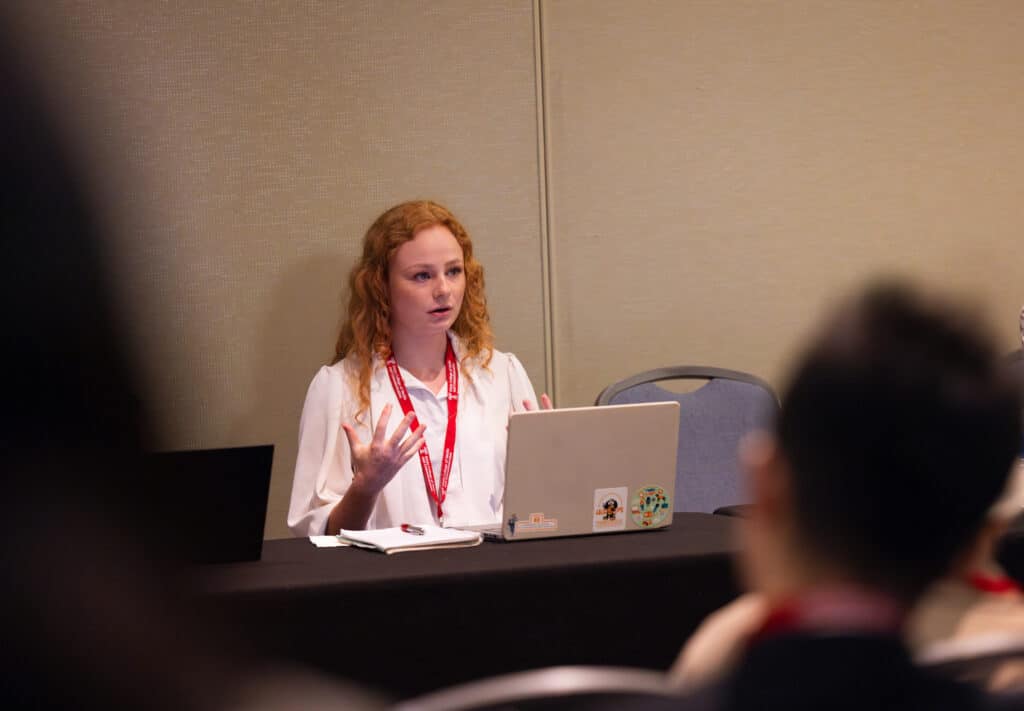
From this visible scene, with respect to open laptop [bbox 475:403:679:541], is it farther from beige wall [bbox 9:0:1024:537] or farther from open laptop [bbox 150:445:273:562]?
beige wall [bbox 9:0:1024:537]

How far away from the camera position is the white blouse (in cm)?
328

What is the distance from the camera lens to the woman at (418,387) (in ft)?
10.8

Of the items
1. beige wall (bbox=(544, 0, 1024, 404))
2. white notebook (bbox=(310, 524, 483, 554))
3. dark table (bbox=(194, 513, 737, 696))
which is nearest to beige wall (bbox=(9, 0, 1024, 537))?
beige wall (bbox=(544, 0, 1024, 404))

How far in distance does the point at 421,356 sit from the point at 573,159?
114 centimetres

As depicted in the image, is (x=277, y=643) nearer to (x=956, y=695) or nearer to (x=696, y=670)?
(x=696, y=670)

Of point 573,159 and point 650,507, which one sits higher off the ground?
point 573,159

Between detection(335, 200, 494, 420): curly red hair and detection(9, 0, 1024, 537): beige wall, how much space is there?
1.74 ft

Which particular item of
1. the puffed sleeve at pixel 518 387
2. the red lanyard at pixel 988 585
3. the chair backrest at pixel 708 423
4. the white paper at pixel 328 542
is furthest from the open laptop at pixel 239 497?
the chair backrest at pixel 708 423

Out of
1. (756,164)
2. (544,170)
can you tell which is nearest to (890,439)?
(544,170)

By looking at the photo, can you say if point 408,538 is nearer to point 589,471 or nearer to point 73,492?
point 589,471

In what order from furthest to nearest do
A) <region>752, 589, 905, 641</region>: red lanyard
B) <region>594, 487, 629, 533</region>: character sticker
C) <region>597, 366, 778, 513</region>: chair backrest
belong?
<region>597, 366, 778, 513</region>: chair backrest < <region>594, 487, 629, 533</region>: character sticker < <region>752, 589, 905, 641</region>: red lanyard

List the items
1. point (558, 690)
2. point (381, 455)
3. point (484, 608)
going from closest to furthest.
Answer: point (558, 690) → point (484, 608) → point (381, 455)

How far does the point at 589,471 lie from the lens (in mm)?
2578

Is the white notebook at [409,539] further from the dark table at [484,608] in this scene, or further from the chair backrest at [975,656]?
the chair backrest at [975,656]
